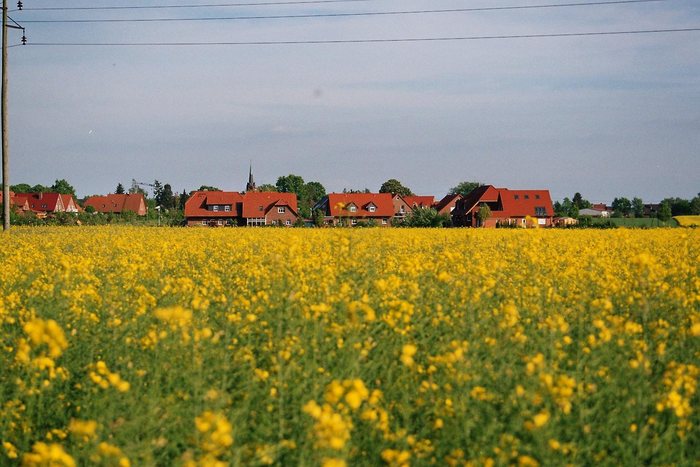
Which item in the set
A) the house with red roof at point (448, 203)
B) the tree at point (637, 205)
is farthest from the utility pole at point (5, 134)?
the tree at point (637, 205)

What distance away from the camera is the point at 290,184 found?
143750 mm

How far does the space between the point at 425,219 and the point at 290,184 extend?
327ft

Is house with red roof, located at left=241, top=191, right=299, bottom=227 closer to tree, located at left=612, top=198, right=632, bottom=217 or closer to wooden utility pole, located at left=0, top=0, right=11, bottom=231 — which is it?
wooden utility pole, located at left=0, top=0, right=11, bottom=231

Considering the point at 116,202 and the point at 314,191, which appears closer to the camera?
the point at 116,202

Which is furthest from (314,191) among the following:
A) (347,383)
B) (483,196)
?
(347,383)

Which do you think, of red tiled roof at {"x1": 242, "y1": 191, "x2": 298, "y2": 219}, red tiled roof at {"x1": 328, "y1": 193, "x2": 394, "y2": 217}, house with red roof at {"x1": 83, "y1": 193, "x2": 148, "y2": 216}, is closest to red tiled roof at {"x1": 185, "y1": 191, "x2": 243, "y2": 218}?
red tiled roof at {"x1": 242, "y1": 191, "x2": 298, "y2": 219}

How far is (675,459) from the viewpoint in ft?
14.6

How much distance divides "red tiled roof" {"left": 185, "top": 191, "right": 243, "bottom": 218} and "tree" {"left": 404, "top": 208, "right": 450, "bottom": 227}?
117 feet

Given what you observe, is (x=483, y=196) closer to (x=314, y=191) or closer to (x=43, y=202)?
(x=43, y=202)

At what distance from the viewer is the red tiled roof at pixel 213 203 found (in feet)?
255

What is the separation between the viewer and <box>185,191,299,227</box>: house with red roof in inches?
3000

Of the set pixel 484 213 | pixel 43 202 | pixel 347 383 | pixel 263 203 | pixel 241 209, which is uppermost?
pixel 43 202

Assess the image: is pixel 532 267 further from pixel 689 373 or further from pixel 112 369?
pixel 112 369

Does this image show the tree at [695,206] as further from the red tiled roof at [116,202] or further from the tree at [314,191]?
the red tiled roof at [116,202]
